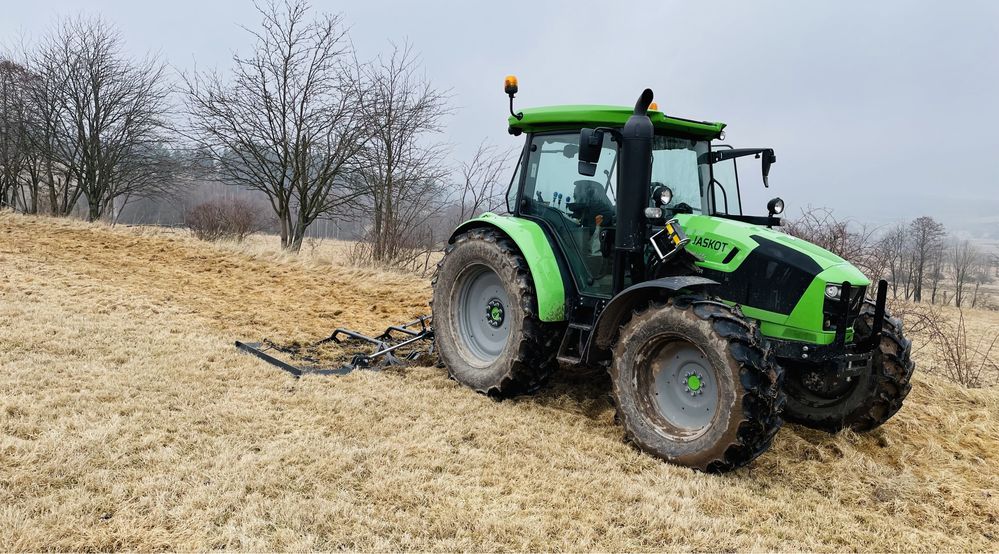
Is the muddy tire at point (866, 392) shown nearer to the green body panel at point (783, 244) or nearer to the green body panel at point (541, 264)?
the green body panel at point (783, 244)

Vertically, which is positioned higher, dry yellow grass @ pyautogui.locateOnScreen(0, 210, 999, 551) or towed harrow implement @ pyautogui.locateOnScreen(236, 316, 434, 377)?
towed harrow implement @ pyautogui.locateOnScreen(236, 316, 434, 377)

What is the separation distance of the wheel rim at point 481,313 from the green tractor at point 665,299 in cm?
2

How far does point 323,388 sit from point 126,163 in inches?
844

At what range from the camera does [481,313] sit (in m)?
5.27

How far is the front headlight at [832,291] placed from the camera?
3523 mm

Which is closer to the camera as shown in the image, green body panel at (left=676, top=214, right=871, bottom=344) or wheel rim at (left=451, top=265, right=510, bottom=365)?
green body panel at (left=676, top=214, right=871, bottom=344)

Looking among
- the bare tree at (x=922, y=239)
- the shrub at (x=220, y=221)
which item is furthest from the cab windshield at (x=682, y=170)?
the bare tree at (x=922, y=239)

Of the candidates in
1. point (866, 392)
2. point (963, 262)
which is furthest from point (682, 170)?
point (963, 262)

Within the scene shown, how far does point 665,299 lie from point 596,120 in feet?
4.76

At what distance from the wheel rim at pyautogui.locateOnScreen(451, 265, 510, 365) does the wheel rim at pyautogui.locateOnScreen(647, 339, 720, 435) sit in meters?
1.51

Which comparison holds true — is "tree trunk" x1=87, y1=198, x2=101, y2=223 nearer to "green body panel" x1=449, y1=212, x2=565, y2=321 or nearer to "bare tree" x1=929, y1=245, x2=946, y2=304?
"green body panel" x1=449, y1=212, x2=565, y2=321

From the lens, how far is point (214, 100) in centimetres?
1535

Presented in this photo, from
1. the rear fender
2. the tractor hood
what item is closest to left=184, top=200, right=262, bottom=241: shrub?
the rear fender

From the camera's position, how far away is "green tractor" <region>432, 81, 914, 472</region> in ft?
11.4
